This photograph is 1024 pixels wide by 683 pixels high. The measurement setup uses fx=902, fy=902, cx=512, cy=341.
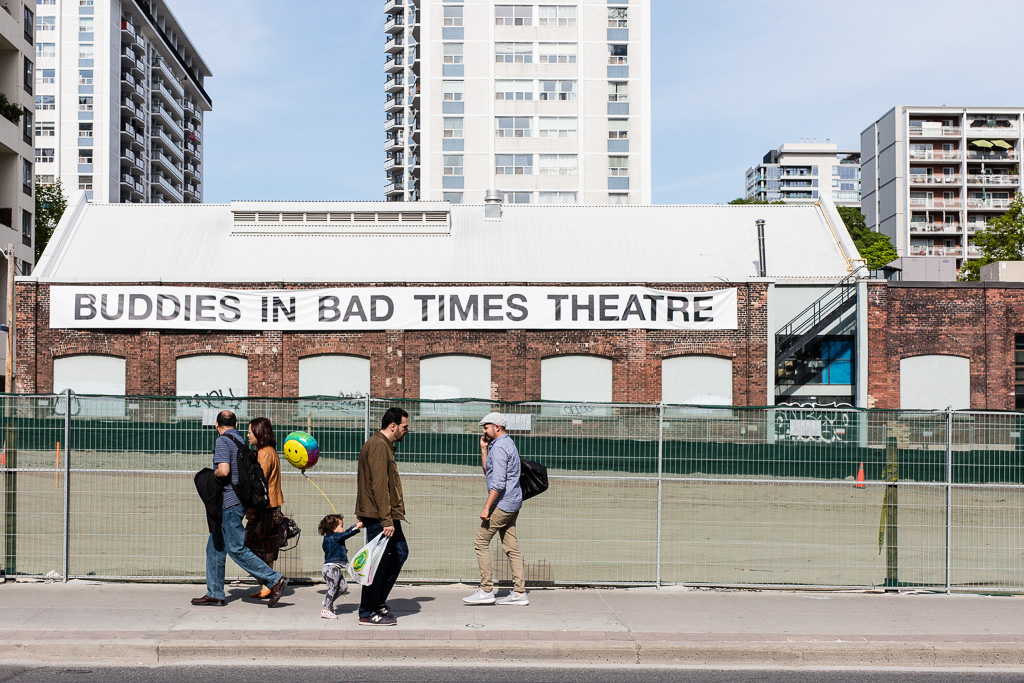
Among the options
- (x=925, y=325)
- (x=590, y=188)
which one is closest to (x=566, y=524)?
(x=925, y=325)

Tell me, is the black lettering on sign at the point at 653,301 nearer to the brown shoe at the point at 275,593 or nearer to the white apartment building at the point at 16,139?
the brown shoe at the point at 275,593

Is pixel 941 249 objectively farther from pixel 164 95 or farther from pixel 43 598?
pixel 43 598

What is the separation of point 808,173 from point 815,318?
156 meters

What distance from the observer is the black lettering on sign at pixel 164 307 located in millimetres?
29297

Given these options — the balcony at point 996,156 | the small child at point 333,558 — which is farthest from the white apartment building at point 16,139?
the balcony at point 996,156

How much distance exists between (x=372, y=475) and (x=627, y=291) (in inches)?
869

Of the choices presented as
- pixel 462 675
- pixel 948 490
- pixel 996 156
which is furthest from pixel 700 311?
pixel 996 156

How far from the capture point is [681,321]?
1160 inches

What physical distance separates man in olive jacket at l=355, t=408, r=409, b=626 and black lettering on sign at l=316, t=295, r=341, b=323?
2187 cm

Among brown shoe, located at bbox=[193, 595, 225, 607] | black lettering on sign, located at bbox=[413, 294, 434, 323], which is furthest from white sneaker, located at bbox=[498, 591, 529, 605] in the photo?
black lettering on sign, located at bbox=[413, 294, 434, 323]

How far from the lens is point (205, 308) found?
29.4 meters

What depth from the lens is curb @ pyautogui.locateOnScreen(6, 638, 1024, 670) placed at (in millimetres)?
7285

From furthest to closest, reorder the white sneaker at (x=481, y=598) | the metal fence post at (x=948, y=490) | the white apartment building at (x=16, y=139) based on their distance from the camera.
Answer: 1. the white apartment building at (x=16, y=139)
2. the metal fence post at (x=948, y=490)
3. the white sneaker at (x=481, y=598)

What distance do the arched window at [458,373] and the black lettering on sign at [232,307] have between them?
616cm
